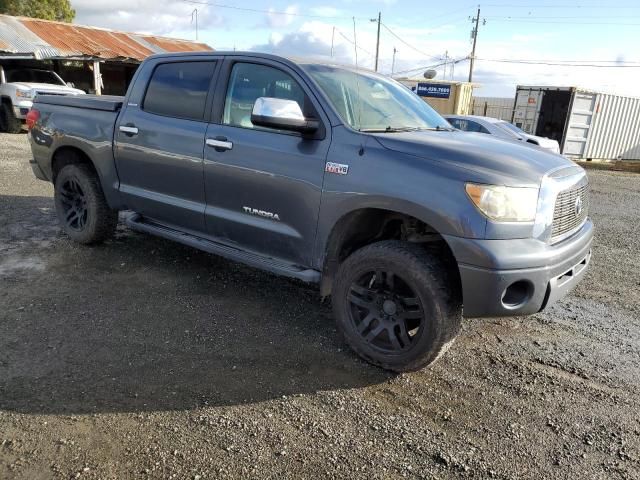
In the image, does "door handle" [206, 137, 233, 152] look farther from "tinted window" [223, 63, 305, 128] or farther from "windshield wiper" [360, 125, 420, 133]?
"windshield wiper" [360, 125, 420, 133]

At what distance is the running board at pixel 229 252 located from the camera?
3.65m

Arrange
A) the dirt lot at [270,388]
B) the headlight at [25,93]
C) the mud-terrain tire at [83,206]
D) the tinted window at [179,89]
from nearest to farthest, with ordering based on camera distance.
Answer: the dirt lot at [270,388] → the tinted window at [179,89] → the mud-terrain tire at [83,206] → the headlight at [25,93]

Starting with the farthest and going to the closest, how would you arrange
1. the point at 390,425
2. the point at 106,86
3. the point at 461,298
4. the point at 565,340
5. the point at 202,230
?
the point at 106,86 → the point at 202,230 → the point at 565,340 → the point at 461,298 → the point at 390,425

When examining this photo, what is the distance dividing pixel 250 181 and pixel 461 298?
5.60ft

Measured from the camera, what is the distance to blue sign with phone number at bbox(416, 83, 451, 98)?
2078 cm

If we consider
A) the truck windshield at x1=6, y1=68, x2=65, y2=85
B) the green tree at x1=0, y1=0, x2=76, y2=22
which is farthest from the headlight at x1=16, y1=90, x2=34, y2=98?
the green tree at x1=0, y1=0, x2=76, y2=22

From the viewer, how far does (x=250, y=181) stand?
3.79 meters

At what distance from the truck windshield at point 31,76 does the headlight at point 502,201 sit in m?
16.0

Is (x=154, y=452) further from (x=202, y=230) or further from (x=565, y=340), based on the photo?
(x=565, y=340)

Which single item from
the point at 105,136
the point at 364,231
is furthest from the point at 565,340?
the point at 105,136

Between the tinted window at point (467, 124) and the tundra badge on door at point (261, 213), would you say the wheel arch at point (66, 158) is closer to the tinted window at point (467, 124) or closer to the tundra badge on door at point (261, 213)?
the tundra badge on door at point (261, 213)

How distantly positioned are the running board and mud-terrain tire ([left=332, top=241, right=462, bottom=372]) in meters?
0.30

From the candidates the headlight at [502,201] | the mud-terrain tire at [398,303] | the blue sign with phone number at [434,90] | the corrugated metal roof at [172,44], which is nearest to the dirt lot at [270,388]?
the mud-terrain tire at [398,303]

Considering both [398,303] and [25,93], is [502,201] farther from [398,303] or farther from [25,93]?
[25,93]
